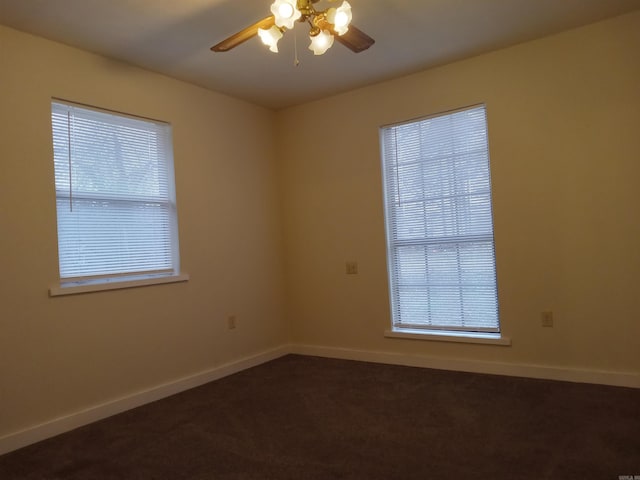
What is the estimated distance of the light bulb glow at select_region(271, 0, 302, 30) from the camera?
2025 millimetres

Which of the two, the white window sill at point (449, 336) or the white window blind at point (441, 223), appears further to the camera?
the white window blind at point (441, 223)

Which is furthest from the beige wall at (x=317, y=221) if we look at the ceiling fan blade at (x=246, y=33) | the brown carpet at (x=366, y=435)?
the ceiling fan blade at (x=246, y=33)

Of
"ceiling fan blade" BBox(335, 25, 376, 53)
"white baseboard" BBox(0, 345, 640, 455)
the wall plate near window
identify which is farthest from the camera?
the wall plate near window

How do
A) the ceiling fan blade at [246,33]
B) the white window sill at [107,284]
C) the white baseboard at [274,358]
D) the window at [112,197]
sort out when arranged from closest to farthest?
the ceiling fan blade at [246,33], the white baseboard at [274,358], the white window sill at [107,284], the window at [112,197]

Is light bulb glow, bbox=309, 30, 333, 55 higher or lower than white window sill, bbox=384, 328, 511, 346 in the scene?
higher

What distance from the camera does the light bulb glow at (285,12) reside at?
2.03m

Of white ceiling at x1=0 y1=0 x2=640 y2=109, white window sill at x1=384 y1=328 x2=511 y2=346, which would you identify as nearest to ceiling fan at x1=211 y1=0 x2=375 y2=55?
white ceiling at x1=0 y1=0 x2=640 y2=109

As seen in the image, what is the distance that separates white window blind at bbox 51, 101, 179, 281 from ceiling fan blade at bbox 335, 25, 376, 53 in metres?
1.89

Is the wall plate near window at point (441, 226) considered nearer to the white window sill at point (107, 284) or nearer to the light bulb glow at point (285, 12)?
the white window sill at point (107, 284)

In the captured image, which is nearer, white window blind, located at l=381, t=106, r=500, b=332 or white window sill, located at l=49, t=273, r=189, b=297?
white window sill, located at l=49, t=273, r=189, b=297

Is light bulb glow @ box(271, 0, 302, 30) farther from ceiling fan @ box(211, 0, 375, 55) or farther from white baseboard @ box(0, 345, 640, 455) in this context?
white baseboard @ box(0, 345, 640, 455)

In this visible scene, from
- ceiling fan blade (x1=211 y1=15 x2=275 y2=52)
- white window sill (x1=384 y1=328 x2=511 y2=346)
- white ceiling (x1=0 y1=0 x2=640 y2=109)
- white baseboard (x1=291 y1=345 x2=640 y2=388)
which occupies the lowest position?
white baseboard (x1=291 y1=345 x2=640 y2=388)

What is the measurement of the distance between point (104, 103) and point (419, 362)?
129 inches

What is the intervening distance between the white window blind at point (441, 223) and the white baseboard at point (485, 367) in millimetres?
278
